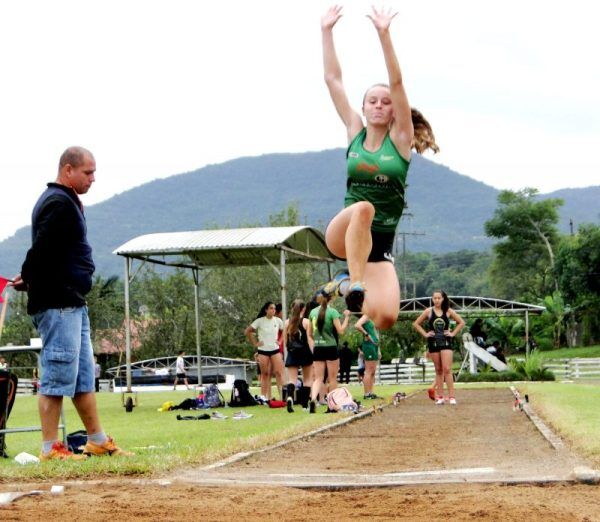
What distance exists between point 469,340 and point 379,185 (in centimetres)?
3017

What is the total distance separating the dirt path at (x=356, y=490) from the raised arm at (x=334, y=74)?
2.41 m

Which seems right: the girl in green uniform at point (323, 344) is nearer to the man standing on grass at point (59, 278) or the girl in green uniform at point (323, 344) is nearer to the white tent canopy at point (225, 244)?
the white tent canopy at point (225, 244)

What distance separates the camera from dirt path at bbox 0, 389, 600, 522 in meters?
6.51

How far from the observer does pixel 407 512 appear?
6.53m

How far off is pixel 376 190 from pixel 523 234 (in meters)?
94.0

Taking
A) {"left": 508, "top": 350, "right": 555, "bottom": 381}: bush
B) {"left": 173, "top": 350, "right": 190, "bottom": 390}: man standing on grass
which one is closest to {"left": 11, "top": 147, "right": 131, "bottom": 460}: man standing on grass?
{"left": 508, "top": 350, "right": 555, "bottom": 381}: bush

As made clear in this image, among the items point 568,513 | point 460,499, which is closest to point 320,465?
point 460,499

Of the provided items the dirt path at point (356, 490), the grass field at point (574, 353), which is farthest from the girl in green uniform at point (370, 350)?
the grass field at point (574, 353)

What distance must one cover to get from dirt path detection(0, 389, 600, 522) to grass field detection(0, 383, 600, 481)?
1.22 ft

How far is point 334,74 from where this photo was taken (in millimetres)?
6918

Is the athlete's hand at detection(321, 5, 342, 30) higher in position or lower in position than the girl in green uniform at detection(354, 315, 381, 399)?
higher

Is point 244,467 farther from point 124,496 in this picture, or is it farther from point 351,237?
point 351,237

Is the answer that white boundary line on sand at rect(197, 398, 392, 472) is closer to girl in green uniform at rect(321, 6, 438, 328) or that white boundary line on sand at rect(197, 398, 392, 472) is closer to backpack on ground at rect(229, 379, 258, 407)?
backpack on ground at rect(229, 379, 258, 407)

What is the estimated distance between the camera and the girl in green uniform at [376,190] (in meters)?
6.35
